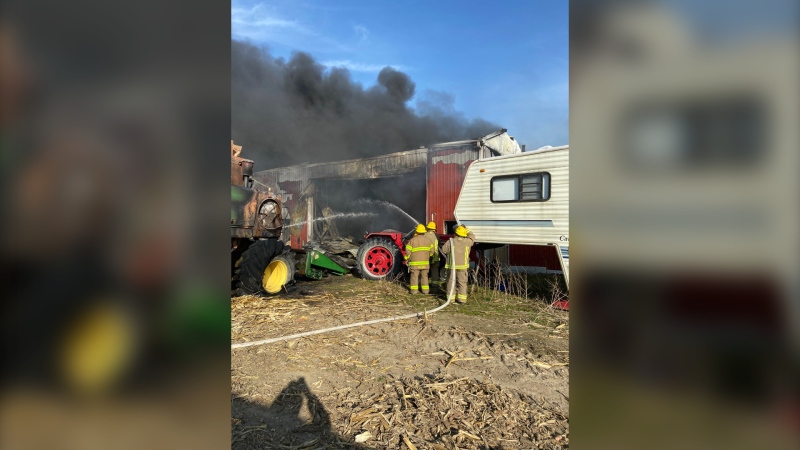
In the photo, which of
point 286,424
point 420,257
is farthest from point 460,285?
point 286,424

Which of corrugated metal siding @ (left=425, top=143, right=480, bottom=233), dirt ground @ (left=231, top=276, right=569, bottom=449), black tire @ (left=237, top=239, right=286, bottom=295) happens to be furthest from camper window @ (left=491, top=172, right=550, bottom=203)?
corrugated metal siding @ (left=425, top=143, right=480, bottom=233)

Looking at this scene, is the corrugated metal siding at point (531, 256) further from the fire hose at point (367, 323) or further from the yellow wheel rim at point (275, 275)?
the yellow wheel rim at point (275, 275)

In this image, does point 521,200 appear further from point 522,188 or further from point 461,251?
point 461,251

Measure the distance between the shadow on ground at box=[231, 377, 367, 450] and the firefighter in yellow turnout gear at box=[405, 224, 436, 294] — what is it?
488 cm

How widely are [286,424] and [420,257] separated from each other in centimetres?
549

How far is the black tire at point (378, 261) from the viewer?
34.2 feet

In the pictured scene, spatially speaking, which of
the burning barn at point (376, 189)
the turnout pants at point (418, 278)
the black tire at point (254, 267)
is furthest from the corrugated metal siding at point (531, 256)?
the black tire at point (254, 267)

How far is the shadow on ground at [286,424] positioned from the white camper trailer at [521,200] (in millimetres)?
5030

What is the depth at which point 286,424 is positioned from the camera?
344 cm

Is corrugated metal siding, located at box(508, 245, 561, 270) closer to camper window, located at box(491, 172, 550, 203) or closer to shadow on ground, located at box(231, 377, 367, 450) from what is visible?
camper window, located at box(491, 172, 550, 203)

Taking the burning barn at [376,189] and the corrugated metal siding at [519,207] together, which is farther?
the burning barn at [376,189]
